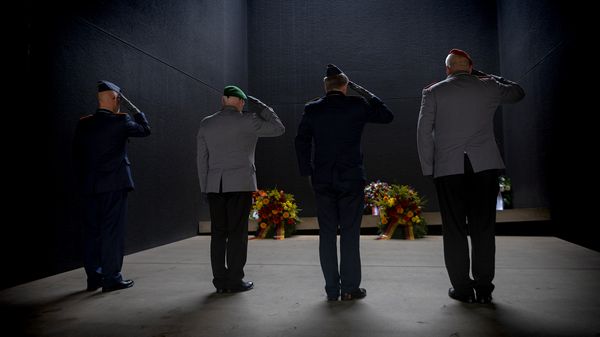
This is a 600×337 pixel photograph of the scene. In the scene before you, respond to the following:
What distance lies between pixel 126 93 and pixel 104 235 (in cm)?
254

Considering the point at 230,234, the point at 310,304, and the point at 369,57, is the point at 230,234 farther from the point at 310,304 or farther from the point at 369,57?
the point at 369,57

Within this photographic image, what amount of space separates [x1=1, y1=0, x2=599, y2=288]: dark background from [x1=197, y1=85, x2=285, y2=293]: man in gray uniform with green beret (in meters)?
1.77

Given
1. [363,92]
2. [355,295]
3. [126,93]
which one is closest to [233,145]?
[363,92]

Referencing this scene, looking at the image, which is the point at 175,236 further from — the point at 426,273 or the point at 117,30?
the point at 426,273

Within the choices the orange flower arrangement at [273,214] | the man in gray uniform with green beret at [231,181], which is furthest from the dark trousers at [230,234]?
the orange flower arrangement at [273,214]

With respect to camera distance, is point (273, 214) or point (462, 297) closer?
point (462, 297)

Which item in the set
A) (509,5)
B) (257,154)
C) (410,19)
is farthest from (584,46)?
(257,154)

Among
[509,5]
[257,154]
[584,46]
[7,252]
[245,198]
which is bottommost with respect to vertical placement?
[7,252]

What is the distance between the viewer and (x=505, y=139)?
8.27 meters

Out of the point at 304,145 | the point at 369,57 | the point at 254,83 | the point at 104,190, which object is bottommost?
the point at 104,190

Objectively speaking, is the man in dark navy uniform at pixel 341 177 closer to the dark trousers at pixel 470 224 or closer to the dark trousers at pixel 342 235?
the dark trousers at pixel 342 235

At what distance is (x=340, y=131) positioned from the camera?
9.21 ft

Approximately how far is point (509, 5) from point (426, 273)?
6249 mm

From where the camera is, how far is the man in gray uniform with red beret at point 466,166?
262 cm
